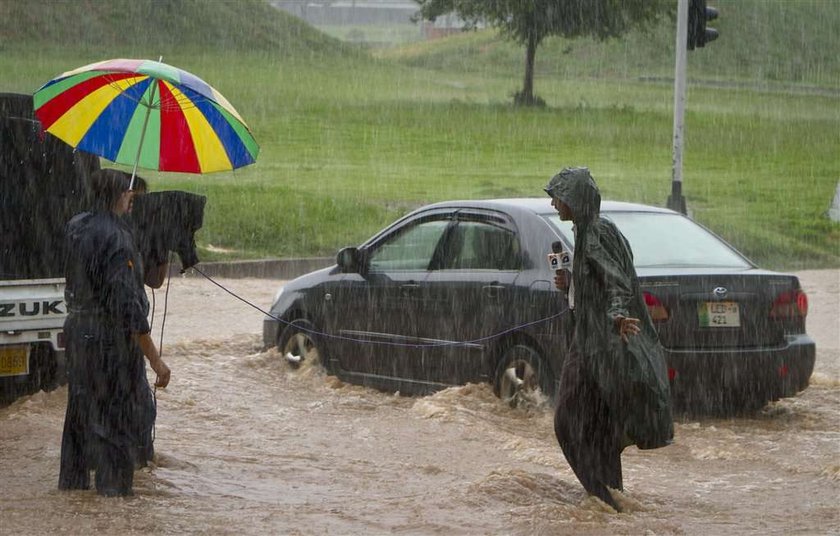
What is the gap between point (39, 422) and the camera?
9.38 meters

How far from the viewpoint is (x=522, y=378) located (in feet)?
32.3

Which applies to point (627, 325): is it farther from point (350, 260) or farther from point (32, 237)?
point (32, 237)

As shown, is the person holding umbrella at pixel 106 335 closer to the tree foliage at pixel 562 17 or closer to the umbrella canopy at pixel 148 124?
the umbrella canopy at pixel 148 124

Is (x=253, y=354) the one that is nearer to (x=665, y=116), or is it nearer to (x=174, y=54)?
(x=665, y=116)

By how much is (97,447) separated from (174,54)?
54589mm

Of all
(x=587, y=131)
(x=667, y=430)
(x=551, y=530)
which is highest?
(x=587, y=131)

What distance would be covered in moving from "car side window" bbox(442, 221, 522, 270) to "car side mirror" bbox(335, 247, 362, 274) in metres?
0.76

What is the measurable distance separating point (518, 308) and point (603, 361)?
2788 mm

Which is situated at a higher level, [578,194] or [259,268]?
[578,194]

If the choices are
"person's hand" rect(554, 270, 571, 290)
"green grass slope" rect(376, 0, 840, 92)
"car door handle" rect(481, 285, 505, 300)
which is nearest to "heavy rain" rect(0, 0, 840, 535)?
"car door handle" rect(481, 285, 505, 300)

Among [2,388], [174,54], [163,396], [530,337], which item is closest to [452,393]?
[530,337]

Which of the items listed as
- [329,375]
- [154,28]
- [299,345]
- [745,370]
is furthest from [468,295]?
[154,28]

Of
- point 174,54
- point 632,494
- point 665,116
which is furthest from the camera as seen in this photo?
point 174,54

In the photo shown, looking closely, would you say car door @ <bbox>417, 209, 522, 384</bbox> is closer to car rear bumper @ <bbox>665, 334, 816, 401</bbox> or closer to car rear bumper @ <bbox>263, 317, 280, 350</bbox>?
car rear bumper @ <bbox>665, 334, 816, 401</bbox>
